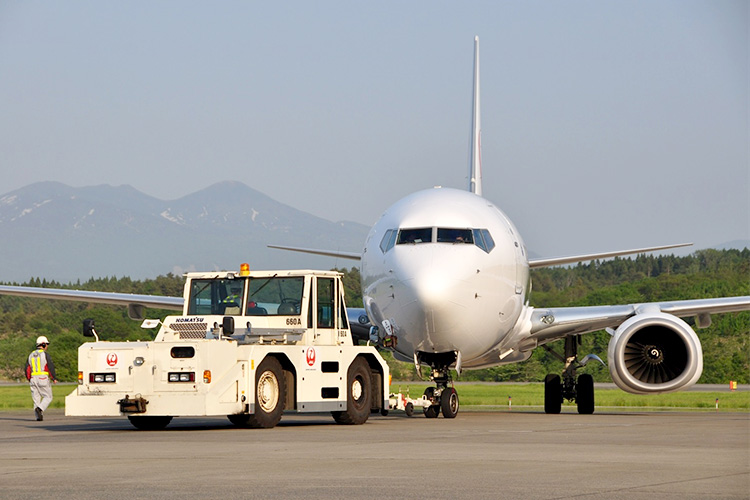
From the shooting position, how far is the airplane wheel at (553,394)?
25.4 metres

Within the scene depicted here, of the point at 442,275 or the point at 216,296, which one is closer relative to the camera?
the point at 216,296

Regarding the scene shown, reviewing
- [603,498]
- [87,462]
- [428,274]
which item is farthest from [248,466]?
[428,274]

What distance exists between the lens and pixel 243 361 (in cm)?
1695

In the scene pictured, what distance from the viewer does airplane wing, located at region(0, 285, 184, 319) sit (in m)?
26.2

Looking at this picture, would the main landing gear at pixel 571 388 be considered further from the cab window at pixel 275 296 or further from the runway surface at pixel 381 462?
Answer: the cab window at pixel 275 296

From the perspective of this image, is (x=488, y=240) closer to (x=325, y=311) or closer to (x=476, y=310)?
(x=476, y=310)

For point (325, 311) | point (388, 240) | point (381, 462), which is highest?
point (388, 240)

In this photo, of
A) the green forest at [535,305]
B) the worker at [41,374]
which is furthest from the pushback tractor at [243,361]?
the green forest at [535,305]

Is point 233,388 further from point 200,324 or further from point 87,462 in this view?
point 87,462

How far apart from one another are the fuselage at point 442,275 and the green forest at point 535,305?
2012cm

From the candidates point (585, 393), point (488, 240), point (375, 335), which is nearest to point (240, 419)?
point (375, 335)

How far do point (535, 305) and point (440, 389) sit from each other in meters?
28.1

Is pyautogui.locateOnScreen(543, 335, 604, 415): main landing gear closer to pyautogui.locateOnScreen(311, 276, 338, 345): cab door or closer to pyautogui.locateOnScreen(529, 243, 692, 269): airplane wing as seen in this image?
pyautogui.locateOnScreen(529, 243, 692, 269): airplane wing

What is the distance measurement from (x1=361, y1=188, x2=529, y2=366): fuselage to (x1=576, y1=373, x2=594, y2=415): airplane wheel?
320 centimetres
